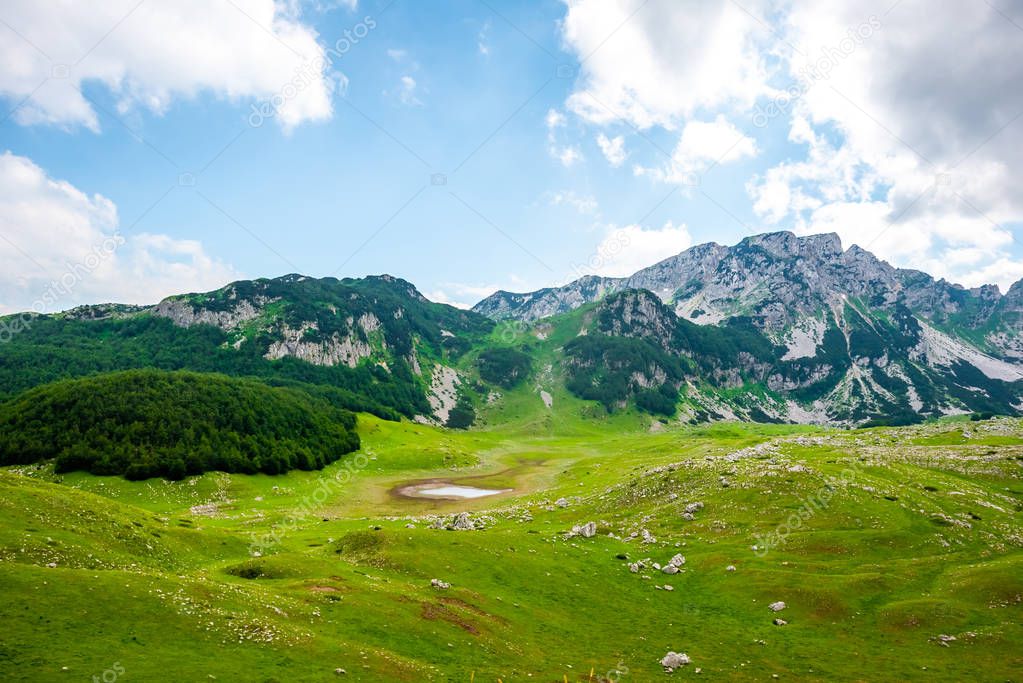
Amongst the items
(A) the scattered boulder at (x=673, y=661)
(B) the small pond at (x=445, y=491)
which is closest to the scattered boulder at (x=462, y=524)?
(A) the scattered boulder at (x=673, y=661)

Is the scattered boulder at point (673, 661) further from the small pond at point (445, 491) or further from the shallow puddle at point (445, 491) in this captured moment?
the shallow puddle at point (445, 491)

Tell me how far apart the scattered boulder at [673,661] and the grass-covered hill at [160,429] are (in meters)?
106

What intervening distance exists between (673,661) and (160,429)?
122 m

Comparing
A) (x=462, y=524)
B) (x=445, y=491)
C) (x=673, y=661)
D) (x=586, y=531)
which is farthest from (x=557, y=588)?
(x=445, y=491)

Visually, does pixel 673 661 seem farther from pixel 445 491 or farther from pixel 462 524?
pixel 445 491

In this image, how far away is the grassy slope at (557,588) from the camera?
23.4 m

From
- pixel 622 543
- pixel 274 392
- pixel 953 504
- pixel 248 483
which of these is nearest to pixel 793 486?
pixel 953 504

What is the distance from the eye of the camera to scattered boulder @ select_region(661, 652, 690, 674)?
29.7 metres

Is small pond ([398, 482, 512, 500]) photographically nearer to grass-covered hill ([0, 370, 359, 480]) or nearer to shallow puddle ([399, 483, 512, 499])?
shallow puddle ([399, 483, 512, 499])

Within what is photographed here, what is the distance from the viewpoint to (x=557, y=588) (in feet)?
140

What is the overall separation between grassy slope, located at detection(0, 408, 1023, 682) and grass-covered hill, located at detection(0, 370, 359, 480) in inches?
1850

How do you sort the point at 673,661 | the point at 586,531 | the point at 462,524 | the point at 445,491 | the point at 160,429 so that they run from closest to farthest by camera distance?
the point at 673,661 → the point at 586,531 → the point at 462,524 → the point at 445,491 → the point at 160,429

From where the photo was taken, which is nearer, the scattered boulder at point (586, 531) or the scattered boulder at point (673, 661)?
the scattered boulder at point (673, 661)

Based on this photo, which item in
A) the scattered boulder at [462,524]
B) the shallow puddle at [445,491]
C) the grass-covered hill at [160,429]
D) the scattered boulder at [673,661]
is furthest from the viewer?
the shallow puddle at [445,491]
